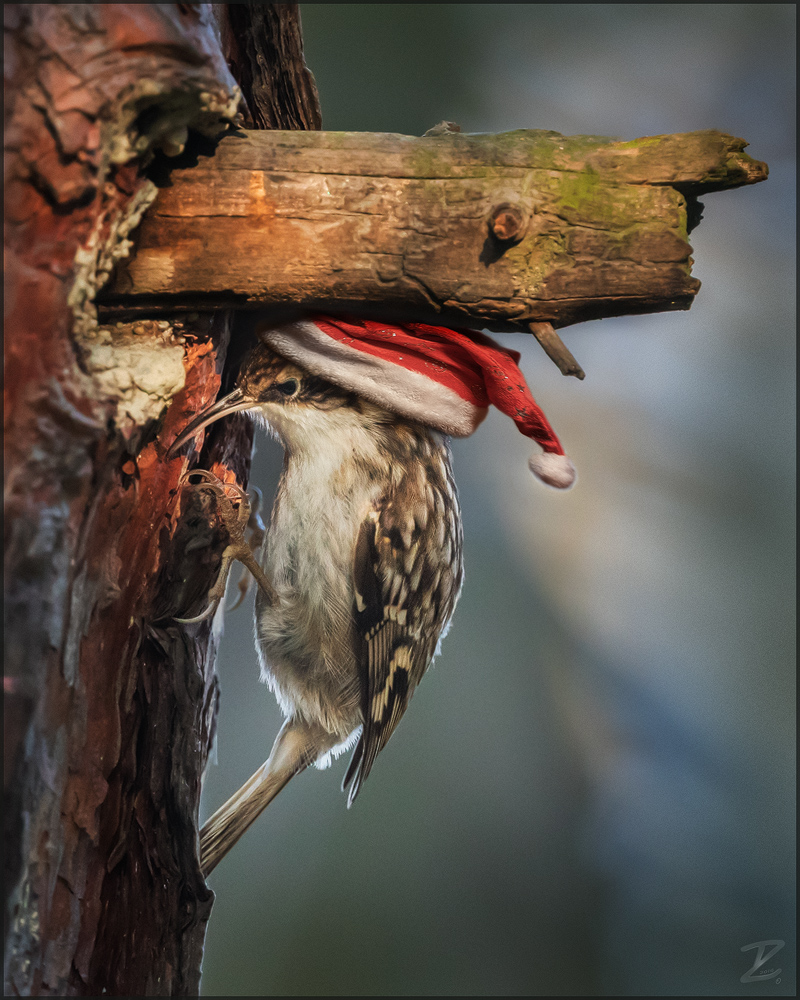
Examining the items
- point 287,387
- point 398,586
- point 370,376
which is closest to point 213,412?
point 287,387

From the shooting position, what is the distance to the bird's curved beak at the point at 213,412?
94cm

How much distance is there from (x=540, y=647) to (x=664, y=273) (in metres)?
1.22

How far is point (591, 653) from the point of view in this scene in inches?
69.3

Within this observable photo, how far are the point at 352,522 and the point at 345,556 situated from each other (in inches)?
2.2

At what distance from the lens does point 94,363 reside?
75cm

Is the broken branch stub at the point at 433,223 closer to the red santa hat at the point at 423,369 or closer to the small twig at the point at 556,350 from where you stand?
the small twig at the point at 556,350

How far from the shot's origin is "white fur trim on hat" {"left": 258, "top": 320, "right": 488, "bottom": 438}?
955mm

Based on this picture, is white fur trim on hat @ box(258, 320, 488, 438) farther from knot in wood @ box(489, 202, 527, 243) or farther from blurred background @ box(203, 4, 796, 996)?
blurred background @ box(203, 4, 796, 996)

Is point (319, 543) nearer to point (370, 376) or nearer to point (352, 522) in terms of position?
point (352, 522)

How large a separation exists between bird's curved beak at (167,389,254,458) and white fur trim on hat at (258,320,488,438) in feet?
0.30

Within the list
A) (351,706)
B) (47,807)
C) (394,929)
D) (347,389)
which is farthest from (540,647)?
(47,807)

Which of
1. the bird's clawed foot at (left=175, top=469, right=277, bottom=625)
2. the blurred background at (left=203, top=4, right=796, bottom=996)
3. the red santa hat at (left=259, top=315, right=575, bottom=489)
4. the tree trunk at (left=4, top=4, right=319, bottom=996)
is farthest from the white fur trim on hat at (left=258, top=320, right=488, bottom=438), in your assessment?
the blurred background at (left=203, top=4, right=796, bottom=996)

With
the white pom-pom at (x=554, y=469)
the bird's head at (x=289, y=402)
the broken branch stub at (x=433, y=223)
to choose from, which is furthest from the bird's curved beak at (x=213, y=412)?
the white pom-pom at (x=554, y=469)

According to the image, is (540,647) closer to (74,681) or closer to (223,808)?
(223,808)
